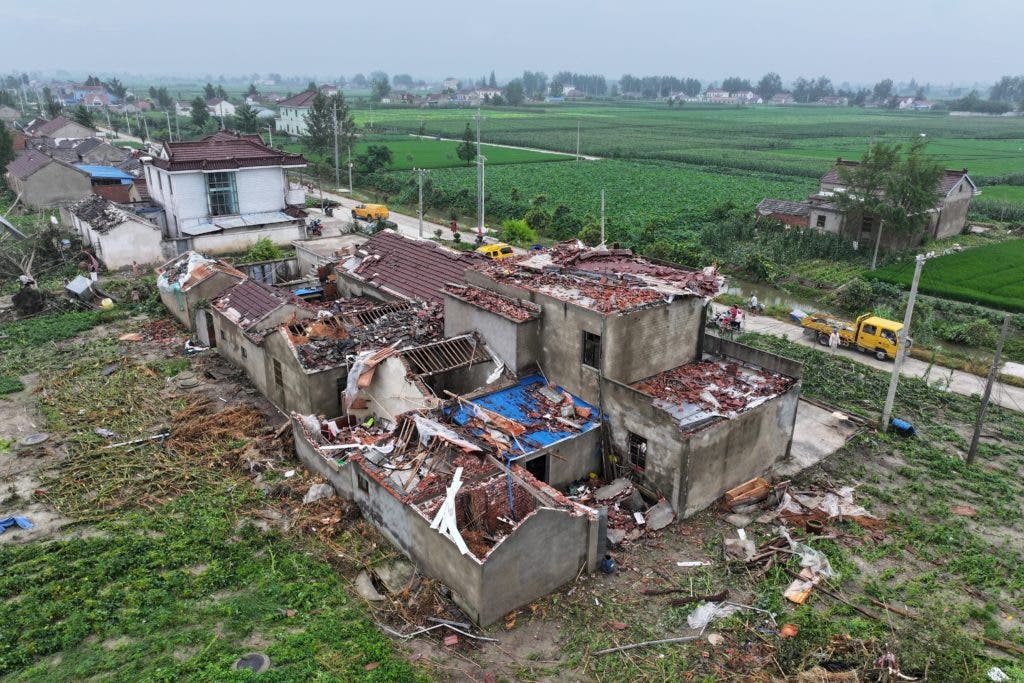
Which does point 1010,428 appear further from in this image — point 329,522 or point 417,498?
point 329,522

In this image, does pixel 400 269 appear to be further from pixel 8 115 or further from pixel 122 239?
pixel 8 115

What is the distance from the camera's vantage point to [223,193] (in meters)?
40.9

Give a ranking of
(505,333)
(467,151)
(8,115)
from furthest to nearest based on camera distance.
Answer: (8,115) → (467,151) → (505,333)

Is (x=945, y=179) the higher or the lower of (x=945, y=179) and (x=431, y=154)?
the higher

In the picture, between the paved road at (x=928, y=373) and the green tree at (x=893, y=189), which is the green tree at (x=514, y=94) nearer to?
the green tree at (x=893, y=189)

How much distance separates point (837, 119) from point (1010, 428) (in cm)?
15824

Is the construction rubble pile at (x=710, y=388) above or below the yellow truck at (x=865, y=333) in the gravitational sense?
above

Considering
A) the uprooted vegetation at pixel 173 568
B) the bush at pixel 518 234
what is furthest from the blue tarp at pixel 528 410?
the bush at pixel 518 234

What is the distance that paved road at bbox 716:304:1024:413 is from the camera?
24172 mm

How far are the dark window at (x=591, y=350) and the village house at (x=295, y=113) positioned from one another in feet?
288

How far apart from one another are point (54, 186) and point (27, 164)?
3.64m

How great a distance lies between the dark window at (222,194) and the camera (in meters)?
40.4

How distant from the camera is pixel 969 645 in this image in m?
12.5

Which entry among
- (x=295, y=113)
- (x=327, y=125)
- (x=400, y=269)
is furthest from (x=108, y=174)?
(x=295, y=113)
